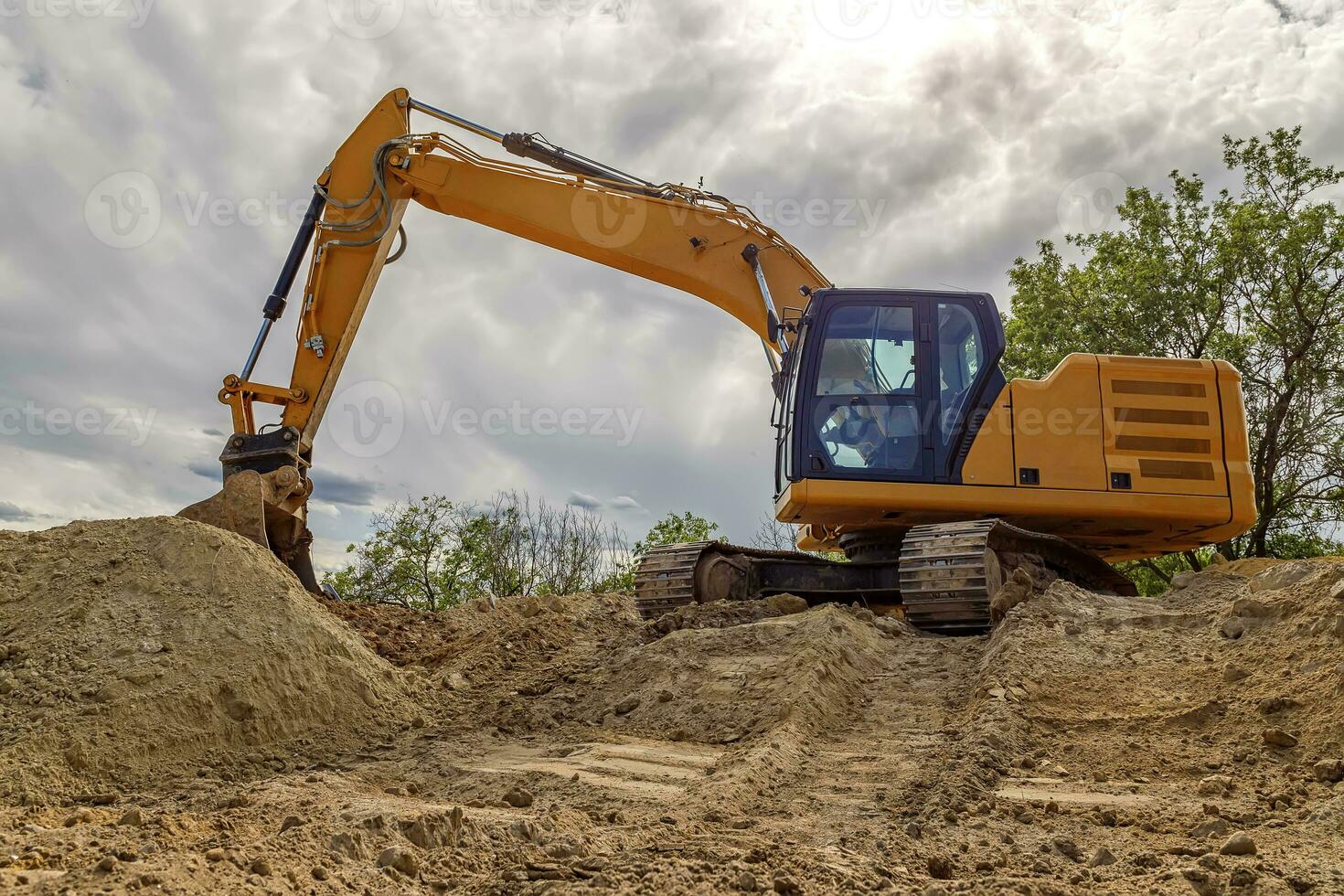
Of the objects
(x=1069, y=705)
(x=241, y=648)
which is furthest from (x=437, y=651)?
(x=1069, y=705)

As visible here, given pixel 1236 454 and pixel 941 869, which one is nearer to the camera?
pixel 941 869

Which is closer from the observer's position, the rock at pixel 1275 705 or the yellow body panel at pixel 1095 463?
the rock at pixel 1275 705

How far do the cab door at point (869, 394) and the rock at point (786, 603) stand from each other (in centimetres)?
94

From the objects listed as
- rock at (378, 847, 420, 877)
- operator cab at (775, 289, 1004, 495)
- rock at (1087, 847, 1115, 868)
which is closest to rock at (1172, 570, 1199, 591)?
operator cab at (775, 289, 1004, 495)

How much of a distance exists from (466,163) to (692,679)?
524 centimetres

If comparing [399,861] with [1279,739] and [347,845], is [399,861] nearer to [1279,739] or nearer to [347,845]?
[347,845]

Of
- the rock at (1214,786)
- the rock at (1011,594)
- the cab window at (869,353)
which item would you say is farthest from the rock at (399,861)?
the cab window at (869,353)

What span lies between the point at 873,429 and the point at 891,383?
38cm

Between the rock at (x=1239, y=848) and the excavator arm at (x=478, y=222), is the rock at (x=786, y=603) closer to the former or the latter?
the excavator arm at (x=478, y=222)

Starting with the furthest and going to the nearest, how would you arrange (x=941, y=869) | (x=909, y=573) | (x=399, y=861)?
(x=909, y=573), (x=941, y=869), (x=399, y=861)

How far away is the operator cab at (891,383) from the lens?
7.32 meters

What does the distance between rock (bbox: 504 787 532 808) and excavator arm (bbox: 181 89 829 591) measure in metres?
4.67

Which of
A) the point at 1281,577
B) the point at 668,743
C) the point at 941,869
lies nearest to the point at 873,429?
the point at 1281,577

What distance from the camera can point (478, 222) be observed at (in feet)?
28.4
